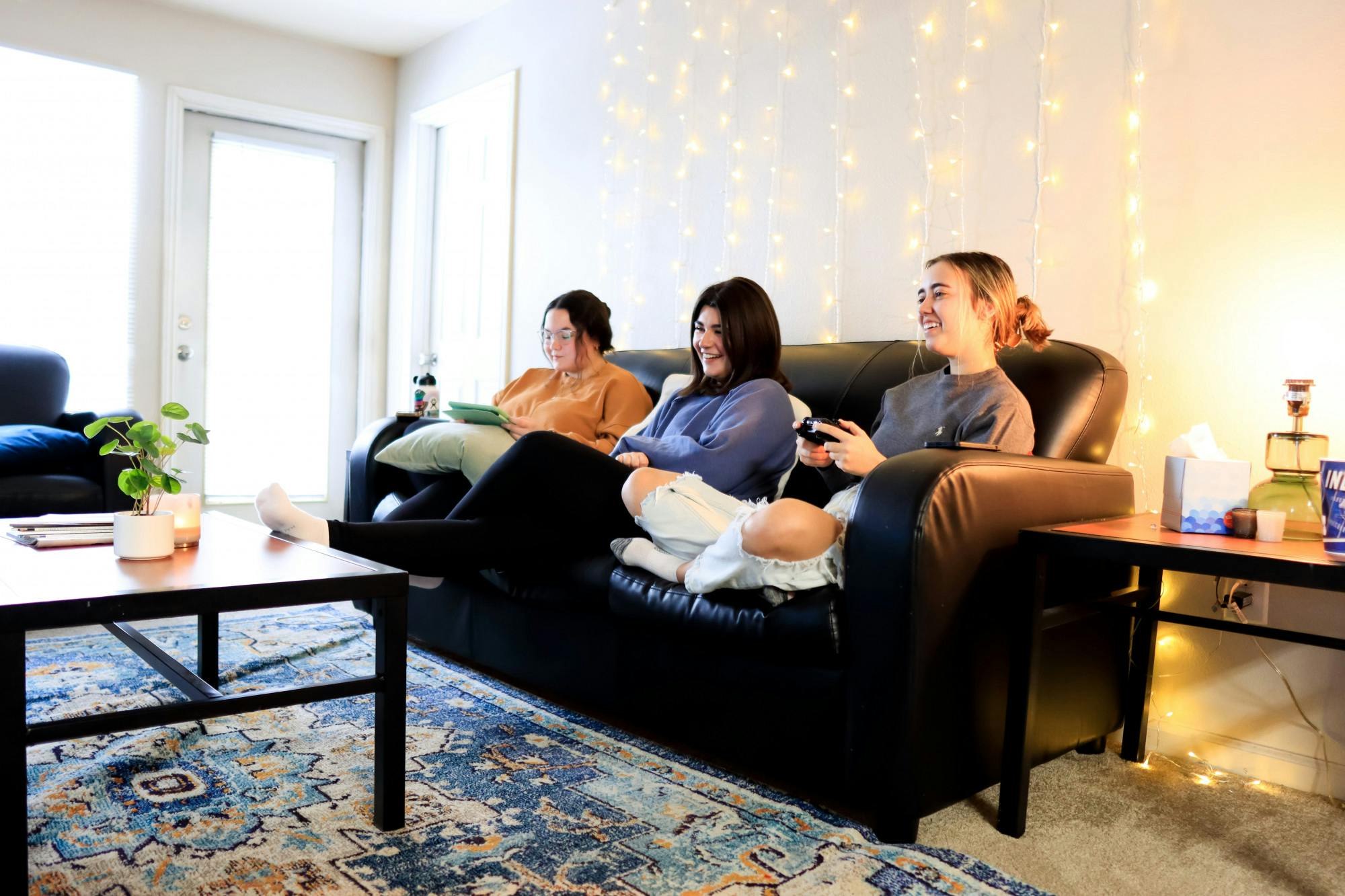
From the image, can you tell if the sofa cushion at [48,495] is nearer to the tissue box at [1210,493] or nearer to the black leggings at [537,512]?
the black leggings at [537,512]

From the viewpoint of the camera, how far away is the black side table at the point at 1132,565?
1.37 metres

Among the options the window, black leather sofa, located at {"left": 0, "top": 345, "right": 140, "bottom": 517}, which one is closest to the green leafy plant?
black leather sofa, located at {"left": 0, "top": 345, "right": 140, "bottom": 517}

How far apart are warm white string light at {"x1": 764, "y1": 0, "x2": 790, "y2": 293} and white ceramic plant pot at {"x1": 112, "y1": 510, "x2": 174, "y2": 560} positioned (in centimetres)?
204

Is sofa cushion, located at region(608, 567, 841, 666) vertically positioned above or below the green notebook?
below

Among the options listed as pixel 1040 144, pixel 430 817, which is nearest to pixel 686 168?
pixel 1040 144

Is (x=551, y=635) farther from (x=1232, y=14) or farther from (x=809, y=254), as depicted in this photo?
(x=1232, y=14)

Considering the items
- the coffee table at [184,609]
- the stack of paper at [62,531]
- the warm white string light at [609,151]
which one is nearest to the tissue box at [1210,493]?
the coffee table at [184,609]

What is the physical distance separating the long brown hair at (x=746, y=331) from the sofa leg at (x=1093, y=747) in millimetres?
1075

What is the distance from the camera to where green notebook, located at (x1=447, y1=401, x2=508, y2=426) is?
9.59ft

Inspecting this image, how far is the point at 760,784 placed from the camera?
5.95ft

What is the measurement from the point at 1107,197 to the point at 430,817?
199cm

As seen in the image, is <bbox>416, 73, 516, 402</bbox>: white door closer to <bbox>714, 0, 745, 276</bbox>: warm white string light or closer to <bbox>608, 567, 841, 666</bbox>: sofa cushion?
<bbox>714, 0, 745, 276</bbox>: warm white string light

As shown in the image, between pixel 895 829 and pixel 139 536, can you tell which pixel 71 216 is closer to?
pixel 139 536

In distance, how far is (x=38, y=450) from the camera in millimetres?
3229
